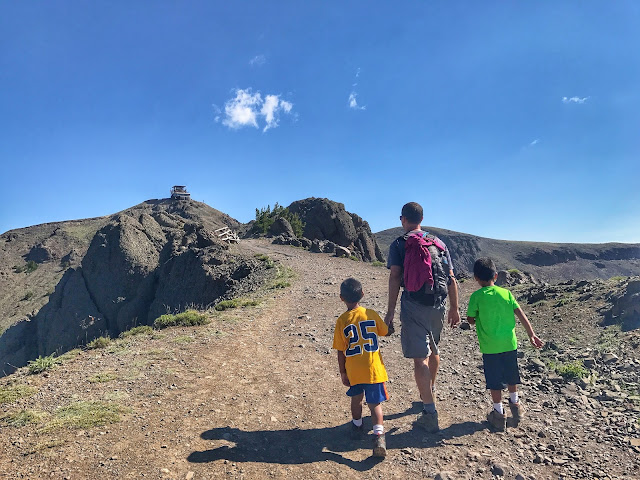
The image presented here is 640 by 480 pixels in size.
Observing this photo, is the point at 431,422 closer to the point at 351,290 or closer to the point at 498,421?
the point at 498,421

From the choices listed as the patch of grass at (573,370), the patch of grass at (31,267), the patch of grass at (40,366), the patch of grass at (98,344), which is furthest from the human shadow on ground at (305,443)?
the patch of grass at (31,267)

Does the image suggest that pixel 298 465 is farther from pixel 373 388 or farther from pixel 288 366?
pixel 288 366

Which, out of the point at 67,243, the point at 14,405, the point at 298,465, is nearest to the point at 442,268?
the point at 298,465

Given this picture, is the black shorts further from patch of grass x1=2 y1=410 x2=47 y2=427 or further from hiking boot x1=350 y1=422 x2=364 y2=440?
patch of grass x1=2 y1=410 x2=47 y2=427

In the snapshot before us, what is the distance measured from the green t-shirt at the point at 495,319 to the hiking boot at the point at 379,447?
1965 mm

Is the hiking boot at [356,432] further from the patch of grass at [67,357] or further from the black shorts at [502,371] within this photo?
the patch of grass at [67,357]

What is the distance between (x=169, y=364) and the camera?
7.81 m

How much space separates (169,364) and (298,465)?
4.40 meters

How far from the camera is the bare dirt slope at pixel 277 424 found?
4.33m

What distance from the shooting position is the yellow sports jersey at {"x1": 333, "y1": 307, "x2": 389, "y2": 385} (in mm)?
4688

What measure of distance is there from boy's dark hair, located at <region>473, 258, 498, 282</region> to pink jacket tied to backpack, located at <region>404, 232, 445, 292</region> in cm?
102

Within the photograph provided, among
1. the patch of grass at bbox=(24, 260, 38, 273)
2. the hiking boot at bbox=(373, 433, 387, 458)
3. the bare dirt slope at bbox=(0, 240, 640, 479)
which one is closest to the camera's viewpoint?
the bare dirt slope at bbox=(0, 240, 640, 479)

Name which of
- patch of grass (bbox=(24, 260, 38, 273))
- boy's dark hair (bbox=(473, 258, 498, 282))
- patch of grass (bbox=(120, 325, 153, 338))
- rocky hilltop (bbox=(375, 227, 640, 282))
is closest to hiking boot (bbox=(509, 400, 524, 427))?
boy's dark hair (bbox=(473, 258, 498, 282))

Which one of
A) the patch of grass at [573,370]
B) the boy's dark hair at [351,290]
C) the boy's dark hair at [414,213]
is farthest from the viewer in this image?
the patch of grass at [573,370]
